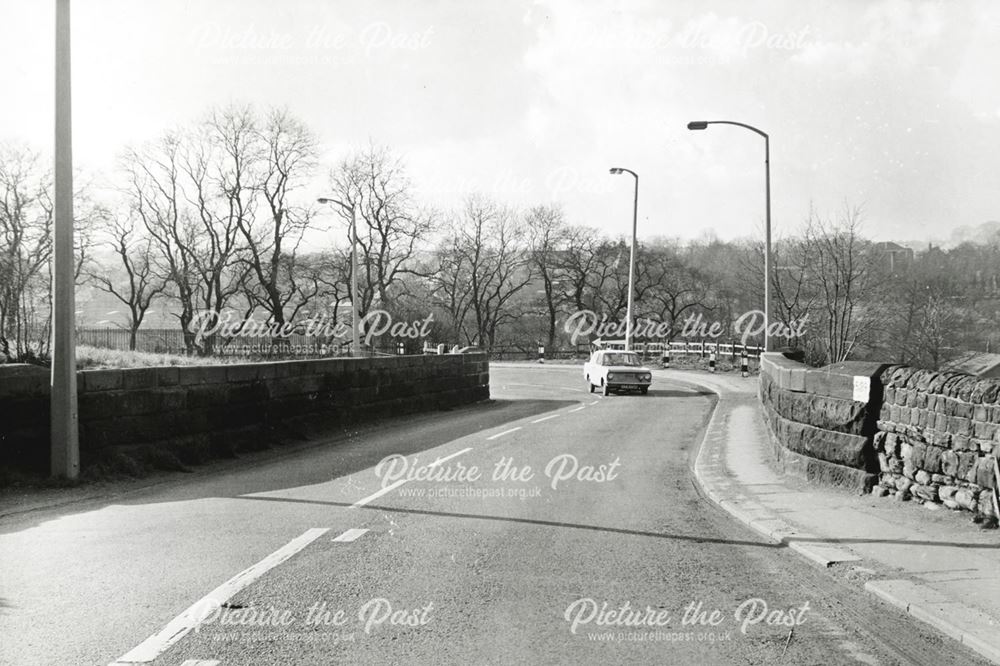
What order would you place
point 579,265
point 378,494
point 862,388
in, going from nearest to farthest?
point 862,388
point 378,494
point 579,265

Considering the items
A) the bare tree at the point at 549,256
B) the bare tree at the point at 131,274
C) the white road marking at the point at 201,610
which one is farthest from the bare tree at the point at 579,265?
the white road marking at the point at 201,610

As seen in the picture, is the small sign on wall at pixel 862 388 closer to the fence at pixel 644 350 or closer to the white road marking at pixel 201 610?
the white road marking at pixel 201 610

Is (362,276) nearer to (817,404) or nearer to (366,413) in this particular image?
(366,413)

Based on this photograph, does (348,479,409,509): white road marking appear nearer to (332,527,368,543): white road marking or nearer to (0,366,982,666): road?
(0,366,982,666): road

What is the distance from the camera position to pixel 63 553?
6.63 meters

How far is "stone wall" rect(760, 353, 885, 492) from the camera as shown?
30.4 ft

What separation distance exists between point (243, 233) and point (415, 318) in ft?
44.2

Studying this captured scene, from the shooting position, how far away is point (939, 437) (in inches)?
310

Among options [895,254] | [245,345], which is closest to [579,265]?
[245,345]

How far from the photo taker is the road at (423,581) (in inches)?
182

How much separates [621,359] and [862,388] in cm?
2340

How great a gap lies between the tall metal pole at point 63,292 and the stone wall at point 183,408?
400mm

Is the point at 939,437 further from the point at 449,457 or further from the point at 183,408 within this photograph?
the point at 183,408

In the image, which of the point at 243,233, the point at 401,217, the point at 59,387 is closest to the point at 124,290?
the point at 243,233
